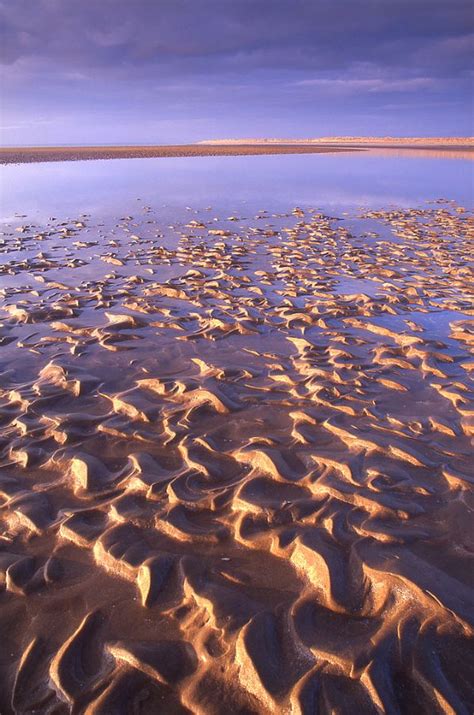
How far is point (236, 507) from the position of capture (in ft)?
11.5

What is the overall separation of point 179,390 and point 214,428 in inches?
32.6

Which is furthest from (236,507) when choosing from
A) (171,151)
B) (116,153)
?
(171,151)

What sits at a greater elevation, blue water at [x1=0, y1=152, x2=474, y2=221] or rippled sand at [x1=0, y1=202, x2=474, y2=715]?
rippled sand at [x1=0, y1=202, x2=474, y2=715]

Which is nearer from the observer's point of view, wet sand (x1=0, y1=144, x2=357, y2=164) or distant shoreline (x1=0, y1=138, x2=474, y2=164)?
wet sand (x1=0, y1=144, x2=357, y2=164)

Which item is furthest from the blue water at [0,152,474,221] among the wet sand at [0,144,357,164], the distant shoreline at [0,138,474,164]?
the distant shoreline at [0,138,474,164]

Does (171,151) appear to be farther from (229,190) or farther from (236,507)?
(236,507)

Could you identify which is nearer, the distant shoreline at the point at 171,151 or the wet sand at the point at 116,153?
the wet sand at the point at 116,153

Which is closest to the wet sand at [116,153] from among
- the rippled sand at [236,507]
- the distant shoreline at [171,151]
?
the distant shoreline at [171,151]

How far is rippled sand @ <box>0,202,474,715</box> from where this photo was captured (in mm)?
2398

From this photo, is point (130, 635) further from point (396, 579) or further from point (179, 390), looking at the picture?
point (179, 390)

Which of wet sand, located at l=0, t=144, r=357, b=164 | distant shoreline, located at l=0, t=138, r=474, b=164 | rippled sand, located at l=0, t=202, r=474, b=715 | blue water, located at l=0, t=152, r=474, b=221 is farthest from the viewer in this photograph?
distant shoreline, located at l=0, t=138, r=474, b=164

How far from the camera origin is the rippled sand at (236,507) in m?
2.40

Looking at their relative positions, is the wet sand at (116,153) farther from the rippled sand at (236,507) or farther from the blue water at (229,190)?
the rippled sand at (236,507)

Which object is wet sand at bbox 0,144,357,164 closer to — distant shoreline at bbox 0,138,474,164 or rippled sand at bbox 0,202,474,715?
distant shoreline at bbox 0,138,474,164
